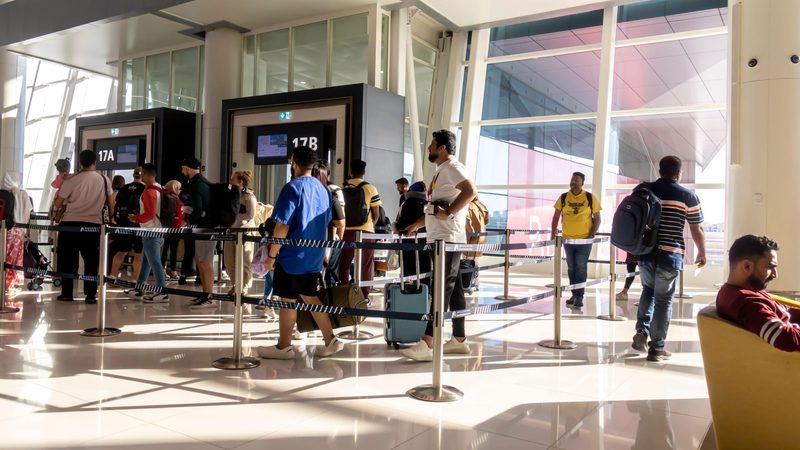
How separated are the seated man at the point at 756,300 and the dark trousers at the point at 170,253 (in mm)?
9238

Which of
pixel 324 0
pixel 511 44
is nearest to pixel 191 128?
pixel 324 0

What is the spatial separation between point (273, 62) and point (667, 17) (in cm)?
802

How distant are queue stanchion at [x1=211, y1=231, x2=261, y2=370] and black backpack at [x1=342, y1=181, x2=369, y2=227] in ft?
8.13

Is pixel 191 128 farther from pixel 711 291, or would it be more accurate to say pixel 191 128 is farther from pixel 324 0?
pixel 711 291

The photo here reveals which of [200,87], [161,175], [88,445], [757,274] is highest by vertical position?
[200,87]

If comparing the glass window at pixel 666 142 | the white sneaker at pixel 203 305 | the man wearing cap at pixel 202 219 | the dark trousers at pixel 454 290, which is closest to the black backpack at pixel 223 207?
the man wearing cap at pixel 202 219

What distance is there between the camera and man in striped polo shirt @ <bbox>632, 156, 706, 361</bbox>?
470 cm

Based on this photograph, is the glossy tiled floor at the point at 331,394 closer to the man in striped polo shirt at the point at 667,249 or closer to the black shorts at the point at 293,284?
the man in striped polo shirt at the point at 667,249

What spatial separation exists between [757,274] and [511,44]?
11705 mm

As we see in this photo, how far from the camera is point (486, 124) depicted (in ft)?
43.8

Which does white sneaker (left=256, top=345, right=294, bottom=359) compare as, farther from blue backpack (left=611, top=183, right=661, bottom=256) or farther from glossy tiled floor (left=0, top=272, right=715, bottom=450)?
blue backpack (left=611, top=183, right=661, bottom=256)

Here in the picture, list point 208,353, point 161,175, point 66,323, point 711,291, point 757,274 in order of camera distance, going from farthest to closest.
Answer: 1. point 161,175
2. point 711,291
3. point 66,323
4. point 208,353
5. point 757,274

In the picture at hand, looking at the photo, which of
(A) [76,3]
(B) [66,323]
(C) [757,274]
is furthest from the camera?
(A) [76,3]

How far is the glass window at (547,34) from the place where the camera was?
41.2 feet
